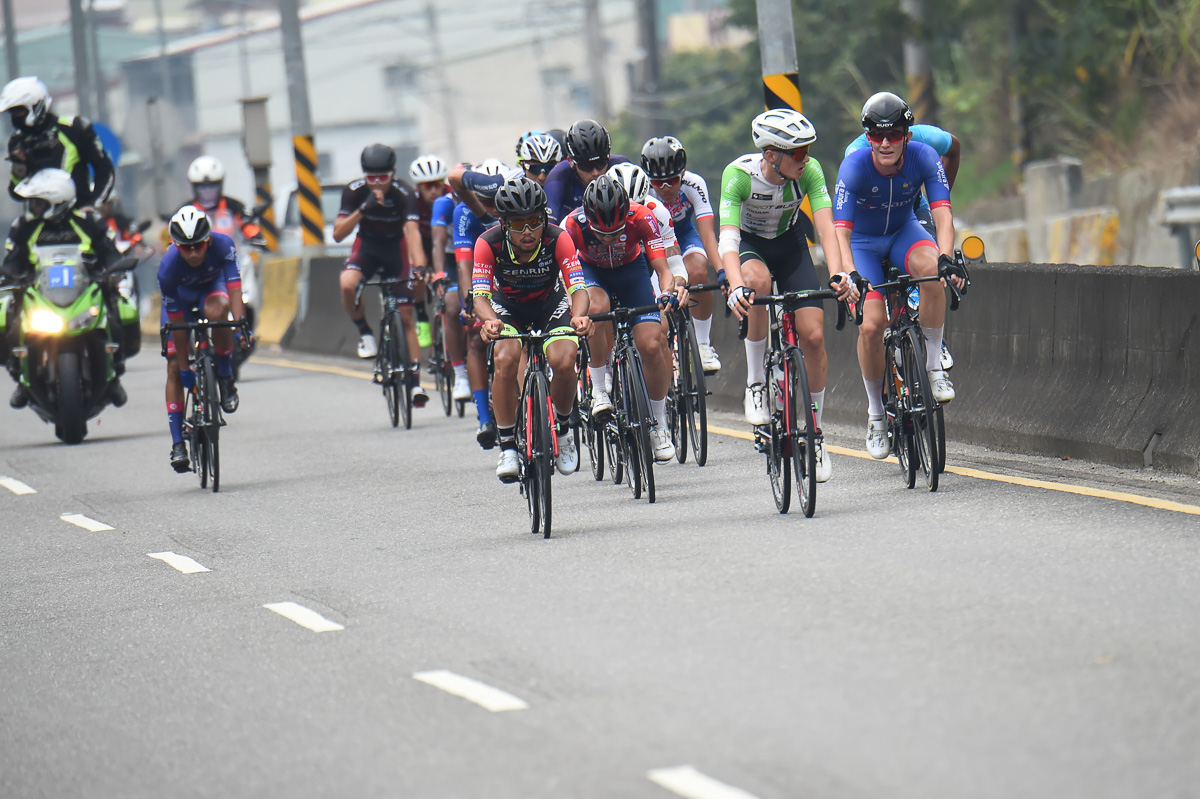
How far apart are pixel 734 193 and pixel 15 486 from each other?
6283 mm

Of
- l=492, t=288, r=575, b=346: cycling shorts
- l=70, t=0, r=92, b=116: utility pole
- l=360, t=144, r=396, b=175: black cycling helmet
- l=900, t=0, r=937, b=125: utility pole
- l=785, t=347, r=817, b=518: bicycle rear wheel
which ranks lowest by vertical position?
l=785, t=347, r=817, b=518: bicycle rear wheel

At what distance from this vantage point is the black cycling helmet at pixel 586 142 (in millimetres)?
11383

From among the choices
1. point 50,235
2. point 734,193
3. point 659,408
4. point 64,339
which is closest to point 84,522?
point 659,408

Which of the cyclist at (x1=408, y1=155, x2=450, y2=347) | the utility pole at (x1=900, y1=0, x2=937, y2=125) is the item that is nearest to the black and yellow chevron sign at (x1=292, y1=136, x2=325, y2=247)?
the cyclist at (x1=408, y1=155, x2=450, y2=347)

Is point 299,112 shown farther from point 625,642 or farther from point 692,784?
point 692,784

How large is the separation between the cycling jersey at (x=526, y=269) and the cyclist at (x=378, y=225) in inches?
220

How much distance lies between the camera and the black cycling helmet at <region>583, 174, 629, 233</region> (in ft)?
34.6

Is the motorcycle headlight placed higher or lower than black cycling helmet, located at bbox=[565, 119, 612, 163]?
lower

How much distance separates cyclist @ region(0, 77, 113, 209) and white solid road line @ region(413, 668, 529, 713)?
11.2 metres

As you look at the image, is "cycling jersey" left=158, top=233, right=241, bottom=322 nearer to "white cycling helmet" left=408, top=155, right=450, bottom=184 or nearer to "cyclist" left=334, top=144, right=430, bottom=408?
"white cycling helmet" left=408, top=155, right=450, bottom=184

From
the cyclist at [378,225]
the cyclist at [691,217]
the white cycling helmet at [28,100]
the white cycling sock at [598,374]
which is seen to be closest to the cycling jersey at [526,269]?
the white cycling sock at [598,374]

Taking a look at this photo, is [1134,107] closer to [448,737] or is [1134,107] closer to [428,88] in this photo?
[448,737]

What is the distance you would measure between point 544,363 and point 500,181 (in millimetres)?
3411

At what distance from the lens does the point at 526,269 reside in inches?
408
